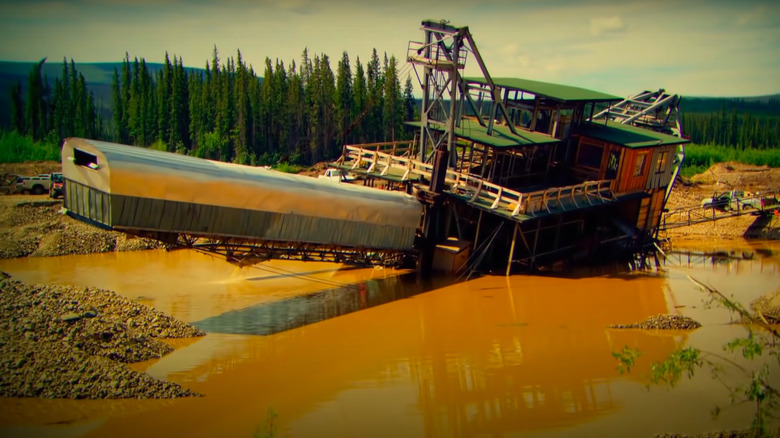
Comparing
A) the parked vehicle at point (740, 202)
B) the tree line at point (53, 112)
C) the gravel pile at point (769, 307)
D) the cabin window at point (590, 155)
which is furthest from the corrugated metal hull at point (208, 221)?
the tree line at point (53, 112)

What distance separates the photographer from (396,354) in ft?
65.7

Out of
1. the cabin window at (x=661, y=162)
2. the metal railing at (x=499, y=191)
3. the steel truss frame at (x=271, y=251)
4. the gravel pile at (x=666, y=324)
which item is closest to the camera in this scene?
the steel truss frame at (x=271, y=251)

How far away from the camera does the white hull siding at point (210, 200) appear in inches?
728

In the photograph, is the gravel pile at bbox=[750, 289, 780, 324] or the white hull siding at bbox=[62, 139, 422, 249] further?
the gravel pile at bbox=[750, 289, 780, 324]

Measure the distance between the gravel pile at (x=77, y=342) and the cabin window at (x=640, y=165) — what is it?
74.8 feet

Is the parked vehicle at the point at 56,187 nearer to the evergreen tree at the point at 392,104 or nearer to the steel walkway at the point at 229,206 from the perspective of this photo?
the steel walkway at the point at 229,206

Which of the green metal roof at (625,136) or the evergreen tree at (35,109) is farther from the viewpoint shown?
the evergreen tree at (35,109)

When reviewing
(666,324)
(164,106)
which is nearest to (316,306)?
(666,324)

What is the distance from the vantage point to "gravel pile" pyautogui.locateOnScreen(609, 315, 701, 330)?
22.6 metres

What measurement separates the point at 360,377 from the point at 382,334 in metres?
3.57

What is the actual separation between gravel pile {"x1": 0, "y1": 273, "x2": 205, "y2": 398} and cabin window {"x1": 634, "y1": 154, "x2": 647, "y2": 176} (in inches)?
898

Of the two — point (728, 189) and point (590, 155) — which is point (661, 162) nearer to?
point (590, 155)

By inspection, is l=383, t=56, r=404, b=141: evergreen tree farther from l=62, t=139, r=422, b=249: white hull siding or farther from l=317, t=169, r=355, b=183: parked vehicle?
l=62, t=139, r=422, b=249: white hull siding

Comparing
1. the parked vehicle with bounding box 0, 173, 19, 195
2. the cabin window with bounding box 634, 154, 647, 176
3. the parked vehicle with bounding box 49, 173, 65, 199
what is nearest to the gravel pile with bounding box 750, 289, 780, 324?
the cabin window with bounding box 634, 154, 647, 176
